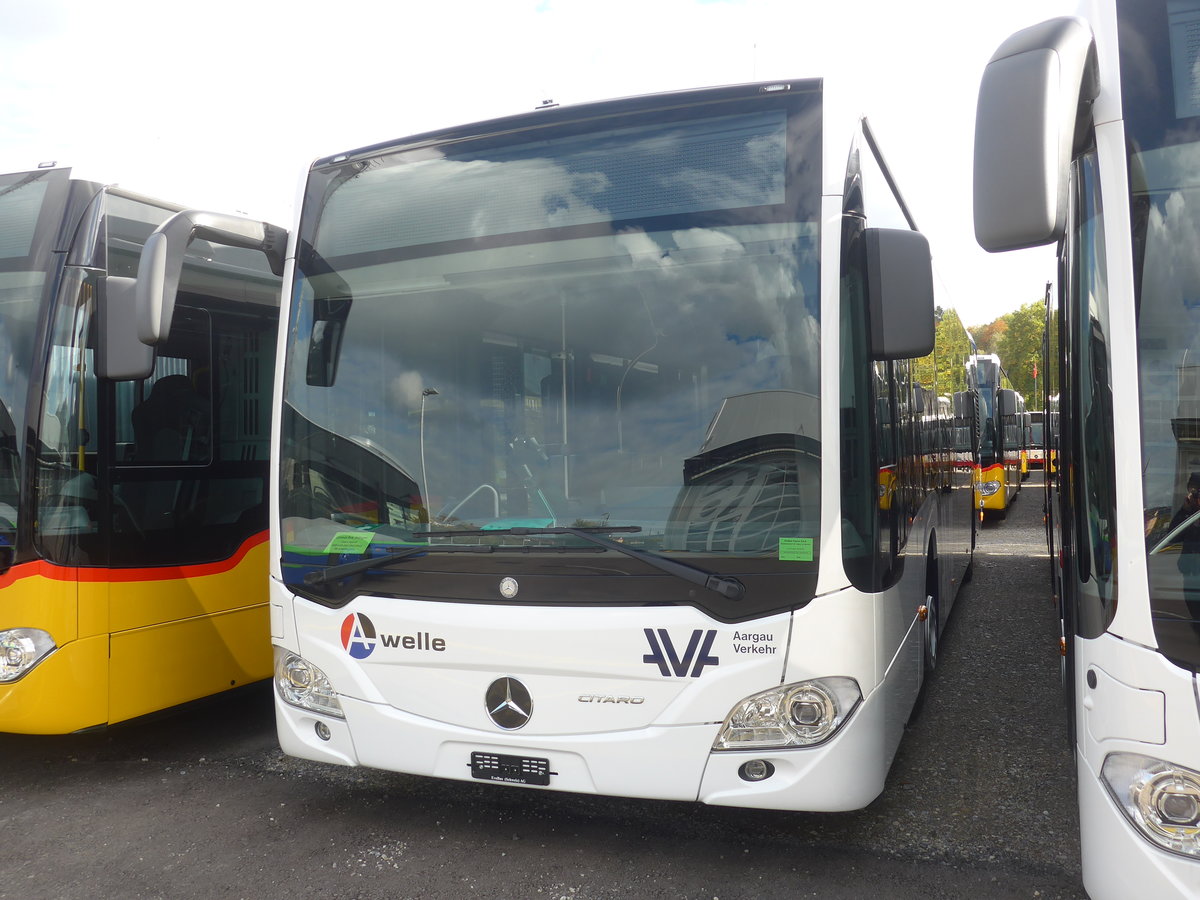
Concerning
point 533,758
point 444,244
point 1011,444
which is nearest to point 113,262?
point 444,244

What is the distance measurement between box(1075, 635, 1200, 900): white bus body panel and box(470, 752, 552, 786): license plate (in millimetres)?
1843

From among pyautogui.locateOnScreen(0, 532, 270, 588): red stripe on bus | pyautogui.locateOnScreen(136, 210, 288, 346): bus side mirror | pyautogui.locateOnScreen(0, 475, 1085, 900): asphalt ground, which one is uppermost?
pyautogui.locateOnScreen(136, 210, 288, 346): bus side mirror

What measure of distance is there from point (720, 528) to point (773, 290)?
88cm

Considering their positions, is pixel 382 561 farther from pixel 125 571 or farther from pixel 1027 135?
pixel 1027 135

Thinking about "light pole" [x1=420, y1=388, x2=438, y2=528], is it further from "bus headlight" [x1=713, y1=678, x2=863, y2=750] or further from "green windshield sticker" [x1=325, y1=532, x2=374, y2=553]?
"bus headlight" [x1=713, y1=678, x2=863, y2=750]

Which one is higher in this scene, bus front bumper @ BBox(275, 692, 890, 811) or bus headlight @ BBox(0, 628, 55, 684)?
bus headlight @ BBox(0, 628, 55, 684)

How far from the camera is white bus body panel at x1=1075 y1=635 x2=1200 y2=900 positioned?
98.4 inches

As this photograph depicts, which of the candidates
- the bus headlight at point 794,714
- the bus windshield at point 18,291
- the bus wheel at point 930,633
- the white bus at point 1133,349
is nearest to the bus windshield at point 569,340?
the bus headlight at point 794,714

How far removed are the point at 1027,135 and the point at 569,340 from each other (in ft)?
5.87

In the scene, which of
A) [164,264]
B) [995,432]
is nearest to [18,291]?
[164,264]

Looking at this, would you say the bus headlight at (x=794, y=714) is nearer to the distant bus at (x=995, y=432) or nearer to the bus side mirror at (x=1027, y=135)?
the bus side mirror at (x=1027, y=135)

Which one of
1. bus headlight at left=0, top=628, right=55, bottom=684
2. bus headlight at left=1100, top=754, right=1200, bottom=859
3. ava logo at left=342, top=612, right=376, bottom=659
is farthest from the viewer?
bus headlight at left=0, top=628, right=55, bottom=684

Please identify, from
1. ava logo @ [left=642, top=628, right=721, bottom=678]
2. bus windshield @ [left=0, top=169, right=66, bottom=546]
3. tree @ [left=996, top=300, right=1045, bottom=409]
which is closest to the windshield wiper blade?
ava logo @ [left=642, top=628, right=721, bottom=678]

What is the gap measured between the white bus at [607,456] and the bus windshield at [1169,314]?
0.93 metres
